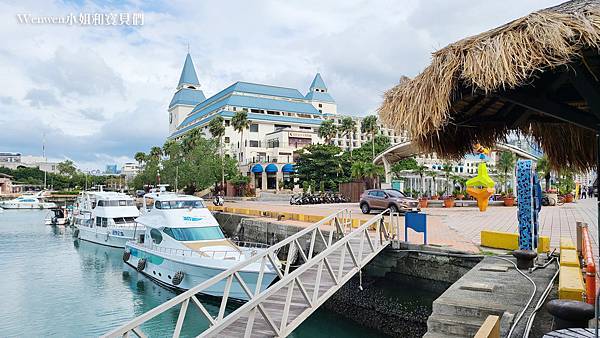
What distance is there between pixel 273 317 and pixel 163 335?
6.32 meters

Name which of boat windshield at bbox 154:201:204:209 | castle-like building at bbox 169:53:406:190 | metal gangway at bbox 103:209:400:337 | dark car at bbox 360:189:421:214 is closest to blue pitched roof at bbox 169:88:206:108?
castle-like building at bbox 169:53:406:190

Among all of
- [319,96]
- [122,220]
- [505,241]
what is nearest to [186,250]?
[505,241]

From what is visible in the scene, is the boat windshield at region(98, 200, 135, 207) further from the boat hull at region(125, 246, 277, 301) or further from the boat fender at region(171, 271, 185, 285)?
the boat fender at region(171, 271, 185, 285)

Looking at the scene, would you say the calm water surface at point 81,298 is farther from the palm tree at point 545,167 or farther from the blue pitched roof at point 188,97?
the blue pitched roof at point 188,97

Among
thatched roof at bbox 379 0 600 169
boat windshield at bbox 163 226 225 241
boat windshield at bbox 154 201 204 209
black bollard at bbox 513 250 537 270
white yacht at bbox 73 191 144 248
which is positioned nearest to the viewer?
thatched roof at bbox 379 0 600 169

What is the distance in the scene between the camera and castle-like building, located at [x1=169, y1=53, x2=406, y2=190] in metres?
70.8

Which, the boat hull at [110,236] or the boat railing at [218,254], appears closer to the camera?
the boat railing at [218,254]

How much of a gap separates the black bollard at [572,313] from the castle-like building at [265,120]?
60.7 metres

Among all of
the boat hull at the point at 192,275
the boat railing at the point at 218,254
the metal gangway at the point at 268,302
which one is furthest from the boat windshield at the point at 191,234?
the metal gangway at the point at 268,302

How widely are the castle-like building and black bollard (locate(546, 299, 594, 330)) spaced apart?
199ft

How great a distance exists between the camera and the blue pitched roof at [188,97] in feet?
373

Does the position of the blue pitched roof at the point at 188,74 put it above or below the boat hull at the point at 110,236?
above

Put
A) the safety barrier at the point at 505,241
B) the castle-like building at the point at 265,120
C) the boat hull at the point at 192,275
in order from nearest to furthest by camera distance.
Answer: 1. the safety barrier at the point at 505,241
2. the boat hull at the point at 192,275
3. the castle-like building at the point at 265,120

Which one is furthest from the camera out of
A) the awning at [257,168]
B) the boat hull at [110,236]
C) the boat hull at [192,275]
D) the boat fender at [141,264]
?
the awning at [257,168]
